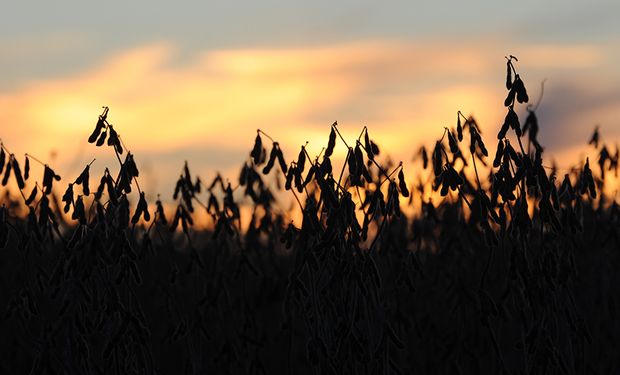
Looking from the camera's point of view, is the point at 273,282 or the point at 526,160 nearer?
the point at 526,160

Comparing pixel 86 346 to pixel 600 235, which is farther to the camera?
pixel 600 235

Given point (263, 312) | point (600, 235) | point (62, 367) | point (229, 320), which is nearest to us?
point (62, 367)

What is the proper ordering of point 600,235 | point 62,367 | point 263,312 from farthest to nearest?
1. point 263,312
2. point 600,235
3. point 62,367

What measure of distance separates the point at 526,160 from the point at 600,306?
11.0 ft

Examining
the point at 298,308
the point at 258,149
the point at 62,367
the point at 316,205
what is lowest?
the point at 62,367

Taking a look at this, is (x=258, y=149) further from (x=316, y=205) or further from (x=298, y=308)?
(x=298, y=308)

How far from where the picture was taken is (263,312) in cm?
830

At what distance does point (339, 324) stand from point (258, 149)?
3.33 feet

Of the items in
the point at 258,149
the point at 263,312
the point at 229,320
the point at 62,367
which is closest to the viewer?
the point at 62,367

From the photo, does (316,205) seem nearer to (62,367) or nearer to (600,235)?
(62,367)

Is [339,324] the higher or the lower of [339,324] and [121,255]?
the lower

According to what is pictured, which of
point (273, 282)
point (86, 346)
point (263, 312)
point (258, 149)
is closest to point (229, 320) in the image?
point (273, 282)

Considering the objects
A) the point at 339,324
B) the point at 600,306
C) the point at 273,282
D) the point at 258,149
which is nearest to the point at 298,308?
the point at 339,324

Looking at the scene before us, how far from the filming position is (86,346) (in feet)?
13.6
